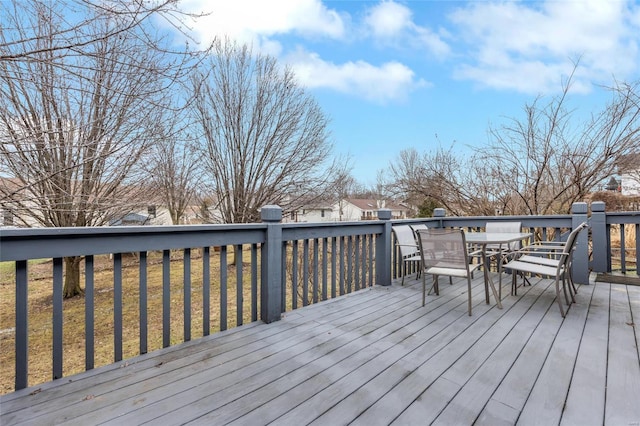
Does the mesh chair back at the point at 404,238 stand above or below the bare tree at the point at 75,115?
below

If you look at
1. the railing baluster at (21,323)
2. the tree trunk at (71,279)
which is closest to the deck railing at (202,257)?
the railing baluster at (21,323)

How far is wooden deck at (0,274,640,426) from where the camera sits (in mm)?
1480

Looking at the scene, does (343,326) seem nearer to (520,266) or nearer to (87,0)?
(520,266)

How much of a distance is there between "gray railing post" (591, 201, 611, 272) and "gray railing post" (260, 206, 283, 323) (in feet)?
14.3

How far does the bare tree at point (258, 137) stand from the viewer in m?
8.20

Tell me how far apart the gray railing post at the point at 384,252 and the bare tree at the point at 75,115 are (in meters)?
2.90

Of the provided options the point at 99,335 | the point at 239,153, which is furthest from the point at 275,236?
the point at 239,153

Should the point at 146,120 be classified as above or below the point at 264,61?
below

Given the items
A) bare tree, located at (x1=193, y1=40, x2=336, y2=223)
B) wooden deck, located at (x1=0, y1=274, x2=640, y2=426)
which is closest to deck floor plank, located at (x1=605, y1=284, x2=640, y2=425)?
wooden deck, located at (x1=0, y1=274, x2=640, y2=426)

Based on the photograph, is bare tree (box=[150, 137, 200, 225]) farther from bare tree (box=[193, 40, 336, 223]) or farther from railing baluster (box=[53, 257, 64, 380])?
railing baluster (box=[53, 257, 64, 380])

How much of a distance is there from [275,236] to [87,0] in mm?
2548

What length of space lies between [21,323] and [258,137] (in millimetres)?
7495

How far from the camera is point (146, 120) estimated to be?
4.73 meters

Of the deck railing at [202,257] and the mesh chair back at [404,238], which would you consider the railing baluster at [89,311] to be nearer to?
the deck railing at [202,257]
